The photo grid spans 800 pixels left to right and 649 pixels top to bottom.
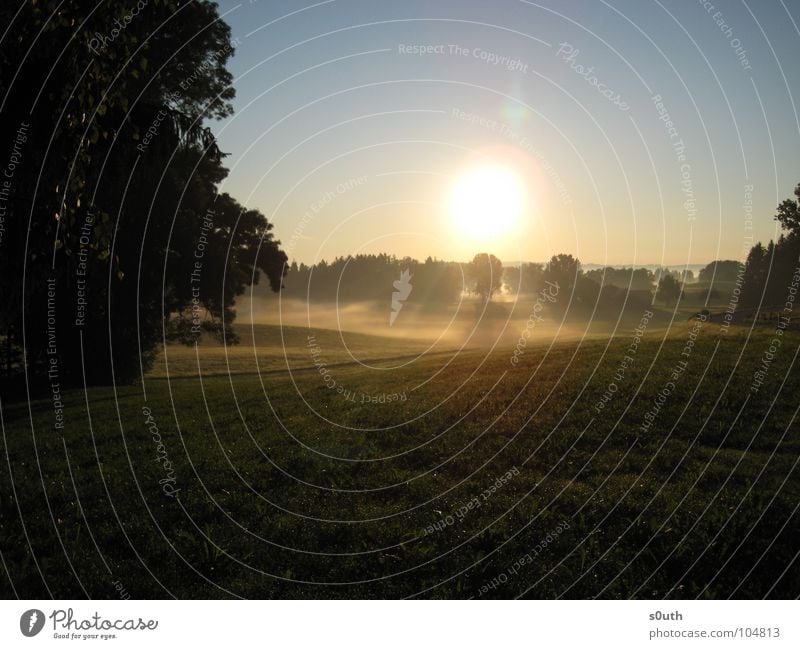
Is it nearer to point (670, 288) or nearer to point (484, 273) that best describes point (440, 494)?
point (484, 273)

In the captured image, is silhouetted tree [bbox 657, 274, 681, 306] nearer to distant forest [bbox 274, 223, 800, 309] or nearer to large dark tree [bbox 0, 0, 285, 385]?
distant forest [bbox 274, 223, 800, 309]

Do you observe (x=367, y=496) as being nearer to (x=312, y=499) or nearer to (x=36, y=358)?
(x=312, y=499)

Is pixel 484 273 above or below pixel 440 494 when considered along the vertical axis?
above

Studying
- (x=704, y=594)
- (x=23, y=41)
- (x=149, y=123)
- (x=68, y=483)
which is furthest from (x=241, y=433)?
(x=704, y=594)

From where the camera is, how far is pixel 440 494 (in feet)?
44.5

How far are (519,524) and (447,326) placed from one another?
11501 cm

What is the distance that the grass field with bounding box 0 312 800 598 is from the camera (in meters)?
10.4
